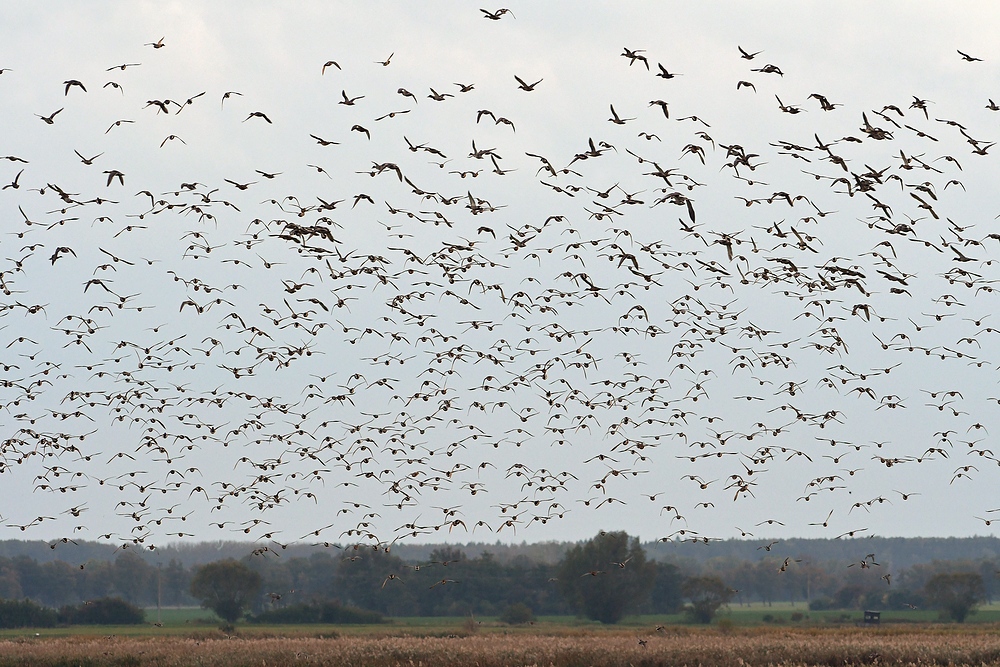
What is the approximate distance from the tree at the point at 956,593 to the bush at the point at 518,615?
35440mm

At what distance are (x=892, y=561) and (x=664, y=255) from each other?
17804cm

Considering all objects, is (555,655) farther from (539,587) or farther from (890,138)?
(539,587)

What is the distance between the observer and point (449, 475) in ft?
114

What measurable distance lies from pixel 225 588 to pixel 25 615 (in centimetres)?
1595

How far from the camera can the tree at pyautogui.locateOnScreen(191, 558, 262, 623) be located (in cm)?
9150

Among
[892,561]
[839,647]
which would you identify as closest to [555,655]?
[839,647]

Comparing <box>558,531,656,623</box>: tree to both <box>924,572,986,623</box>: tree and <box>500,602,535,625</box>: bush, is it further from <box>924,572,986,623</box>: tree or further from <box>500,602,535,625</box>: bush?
<box>924,572,986,623</box>: tree

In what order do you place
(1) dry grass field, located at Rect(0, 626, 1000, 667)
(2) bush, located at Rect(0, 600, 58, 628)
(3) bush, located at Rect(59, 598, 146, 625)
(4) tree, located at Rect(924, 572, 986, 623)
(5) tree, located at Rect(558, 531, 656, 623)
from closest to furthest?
(1) dry grass field, located at Rect(0, 626, 1000, 667), (2) bush, located at Rect(0, 600, 58, 628), (4) tree, located at Rect(924, 572, 986, 623), (3) bush, located at Rect(59, 598, 146, 625), (5) tree, located at Rect(558, 531, 656, 623)

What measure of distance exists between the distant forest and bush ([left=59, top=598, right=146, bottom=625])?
488cm

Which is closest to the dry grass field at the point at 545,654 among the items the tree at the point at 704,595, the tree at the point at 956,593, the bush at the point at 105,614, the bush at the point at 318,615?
the bush at the point at 318,615

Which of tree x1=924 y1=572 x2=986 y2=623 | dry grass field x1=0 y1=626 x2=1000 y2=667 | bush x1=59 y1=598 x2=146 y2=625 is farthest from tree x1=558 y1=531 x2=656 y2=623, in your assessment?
dry grass field x1=0 y1=626 x2=1000 y2=667

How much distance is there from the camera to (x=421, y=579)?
104m

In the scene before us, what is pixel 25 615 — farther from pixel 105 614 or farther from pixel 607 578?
pixel 607 578

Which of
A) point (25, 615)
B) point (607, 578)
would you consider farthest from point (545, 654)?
point (25, 615)
